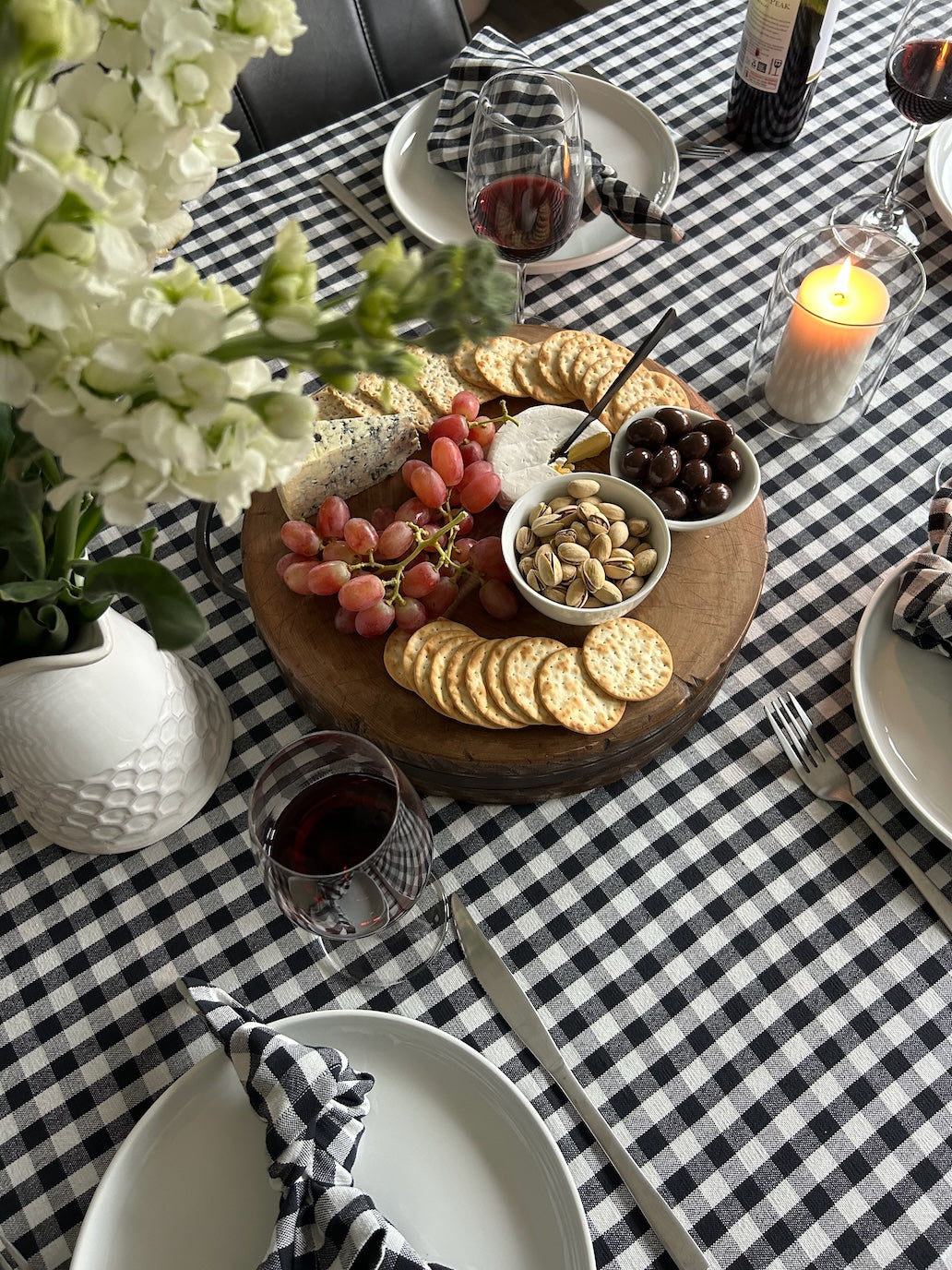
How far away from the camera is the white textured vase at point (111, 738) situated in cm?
68

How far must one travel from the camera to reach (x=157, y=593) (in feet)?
1.73

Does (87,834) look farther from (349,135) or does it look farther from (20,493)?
(349,135)

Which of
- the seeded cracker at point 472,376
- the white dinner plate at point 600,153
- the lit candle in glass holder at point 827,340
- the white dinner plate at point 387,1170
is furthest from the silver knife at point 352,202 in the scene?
the white dinner plate at point 387,1170

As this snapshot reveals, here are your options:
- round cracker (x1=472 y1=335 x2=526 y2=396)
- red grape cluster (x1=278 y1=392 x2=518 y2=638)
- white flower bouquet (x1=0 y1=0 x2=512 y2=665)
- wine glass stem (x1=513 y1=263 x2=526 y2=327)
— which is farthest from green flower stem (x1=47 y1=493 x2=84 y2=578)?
wine glass stem (x1=513 y1=263 x2=526 y2=327)

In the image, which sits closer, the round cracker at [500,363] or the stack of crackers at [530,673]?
the stack of crackers at [530,673]

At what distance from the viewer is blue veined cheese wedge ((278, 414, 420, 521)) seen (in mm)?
957

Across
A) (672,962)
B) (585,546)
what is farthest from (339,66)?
(672,962)

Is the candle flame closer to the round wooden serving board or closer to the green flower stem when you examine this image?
the round wooden serving board

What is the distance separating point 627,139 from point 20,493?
3.84 ft

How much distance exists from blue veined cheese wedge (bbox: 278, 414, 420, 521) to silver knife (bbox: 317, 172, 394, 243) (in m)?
0.42

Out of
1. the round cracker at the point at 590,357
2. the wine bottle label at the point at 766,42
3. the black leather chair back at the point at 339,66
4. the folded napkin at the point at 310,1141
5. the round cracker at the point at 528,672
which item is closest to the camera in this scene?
the folded napkin at the point at 310,1141

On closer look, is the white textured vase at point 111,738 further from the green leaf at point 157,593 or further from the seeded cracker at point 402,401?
the seeded cracker at point 402,401

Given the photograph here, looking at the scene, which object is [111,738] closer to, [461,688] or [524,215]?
[461,688]

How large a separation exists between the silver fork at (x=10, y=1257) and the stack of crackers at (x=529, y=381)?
2.56ft
